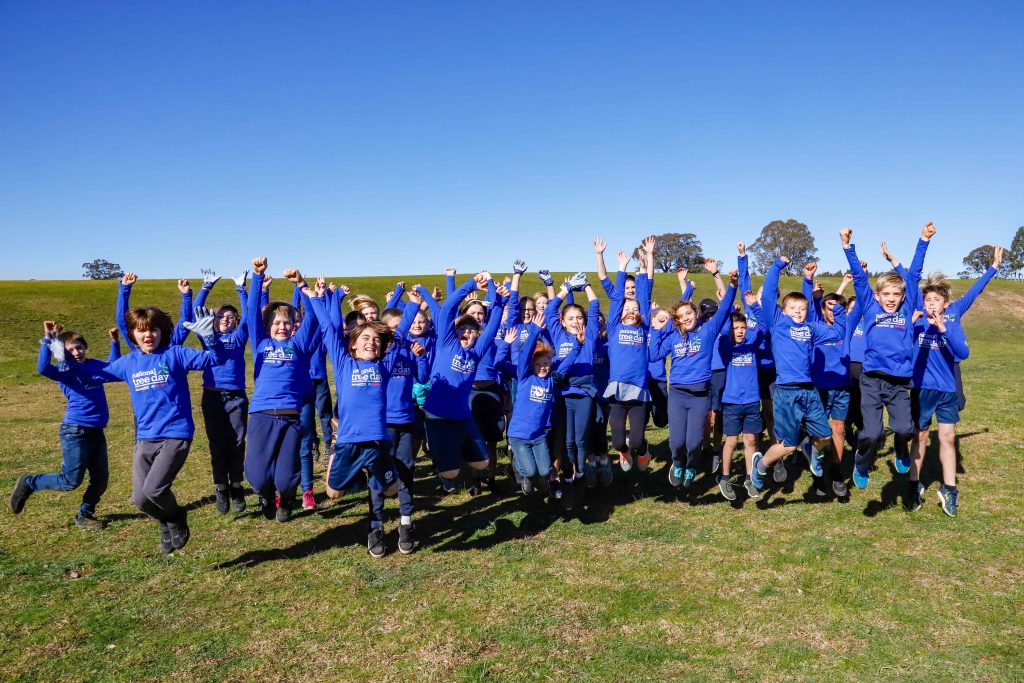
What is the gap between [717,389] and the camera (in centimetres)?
940

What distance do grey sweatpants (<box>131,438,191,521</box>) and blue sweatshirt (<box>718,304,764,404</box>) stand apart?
6.02 metres

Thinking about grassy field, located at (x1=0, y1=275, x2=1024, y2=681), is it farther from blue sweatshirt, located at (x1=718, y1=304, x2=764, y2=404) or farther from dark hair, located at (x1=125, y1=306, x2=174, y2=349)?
dark hair, located at (x1=125, y1=306, x2=174, y2=349)

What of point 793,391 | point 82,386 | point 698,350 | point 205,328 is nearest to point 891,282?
point 793,391

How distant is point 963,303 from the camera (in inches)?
301

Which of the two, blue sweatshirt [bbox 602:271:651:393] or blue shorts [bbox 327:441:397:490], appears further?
blue sweatshirt [bbox 602:271:651:393]

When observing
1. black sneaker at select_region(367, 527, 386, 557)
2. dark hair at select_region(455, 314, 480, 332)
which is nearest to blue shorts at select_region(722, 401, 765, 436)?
dark hair at select_region(455, 314, 480, 332)

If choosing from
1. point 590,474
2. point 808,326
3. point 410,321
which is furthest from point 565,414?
point 808,326

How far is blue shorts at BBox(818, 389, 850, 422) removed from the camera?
8.55m

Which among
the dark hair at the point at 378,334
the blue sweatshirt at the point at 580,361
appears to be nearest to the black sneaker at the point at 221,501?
the dark hair at the point at 378,334

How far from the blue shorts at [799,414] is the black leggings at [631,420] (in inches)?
63.2

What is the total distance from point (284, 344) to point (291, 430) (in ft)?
3.13

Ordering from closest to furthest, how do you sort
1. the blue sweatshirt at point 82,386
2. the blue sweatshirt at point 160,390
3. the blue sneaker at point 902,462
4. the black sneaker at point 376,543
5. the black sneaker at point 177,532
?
the blue sweatshirt at point 160,390
the black sneaker at point 177,532
the black sneaker at point 376,543
the blue sweatshirt at point 82,386
the blue sneaker at point 902,462

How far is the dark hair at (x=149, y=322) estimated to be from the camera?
616 cm

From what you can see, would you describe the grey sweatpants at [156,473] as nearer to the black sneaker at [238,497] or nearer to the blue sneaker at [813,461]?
the black sneaker at [238,497]
